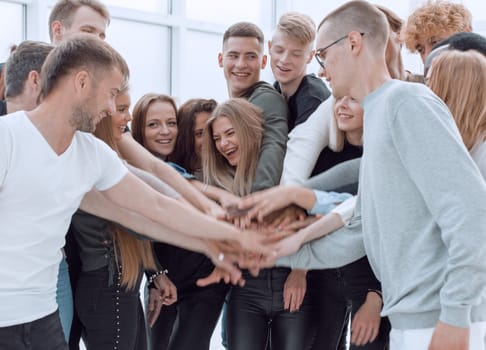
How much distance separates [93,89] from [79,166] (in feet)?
0.76

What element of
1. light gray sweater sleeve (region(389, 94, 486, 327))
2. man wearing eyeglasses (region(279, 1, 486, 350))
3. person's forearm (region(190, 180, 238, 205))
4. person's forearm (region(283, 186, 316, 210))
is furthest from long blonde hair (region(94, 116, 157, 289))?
light gray sweater sleeve (region(389, 94, 486, 327))

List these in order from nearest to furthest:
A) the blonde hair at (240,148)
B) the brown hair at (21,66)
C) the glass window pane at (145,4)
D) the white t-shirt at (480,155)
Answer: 1. the white t-shirt at (480,155)
2. the brown hair at (21,66)
3. the blonde hair at (240,148)
4. the glass window pane at (145,4)

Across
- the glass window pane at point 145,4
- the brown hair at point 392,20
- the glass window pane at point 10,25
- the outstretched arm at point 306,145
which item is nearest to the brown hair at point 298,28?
the brown hair at point 392,20

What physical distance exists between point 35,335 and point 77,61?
789 millimetres

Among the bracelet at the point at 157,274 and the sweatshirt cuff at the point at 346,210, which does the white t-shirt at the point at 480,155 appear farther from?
the bracelet at the point at 157,274

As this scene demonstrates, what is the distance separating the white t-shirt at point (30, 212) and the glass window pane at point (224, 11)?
548 centimetres

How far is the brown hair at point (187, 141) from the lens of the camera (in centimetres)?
301

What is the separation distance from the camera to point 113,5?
6285 millimetres

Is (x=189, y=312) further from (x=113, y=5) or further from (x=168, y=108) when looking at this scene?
(x=113, y=5)

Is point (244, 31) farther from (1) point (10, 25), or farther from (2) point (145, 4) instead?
(2) point (145, 4)

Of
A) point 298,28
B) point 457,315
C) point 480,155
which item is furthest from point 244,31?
point 457,315

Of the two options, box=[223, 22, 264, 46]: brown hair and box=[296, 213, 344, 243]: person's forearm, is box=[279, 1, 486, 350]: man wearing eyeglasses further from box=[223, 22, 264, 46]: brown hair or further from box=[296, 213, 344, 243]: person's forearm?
box=[223, 22, 264, 46]: brown hair

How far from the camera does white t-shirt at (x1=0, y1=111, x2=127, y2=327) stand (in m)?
1.78

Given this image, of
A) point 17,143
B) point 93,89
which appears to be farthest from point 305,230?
point 17,143
